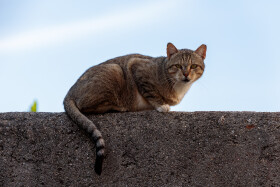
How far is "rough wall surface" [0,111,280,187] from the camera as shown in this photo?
382cm

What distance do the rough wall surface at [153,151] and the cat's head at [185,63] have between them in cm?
89

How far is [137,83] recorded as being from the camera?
5.02 m

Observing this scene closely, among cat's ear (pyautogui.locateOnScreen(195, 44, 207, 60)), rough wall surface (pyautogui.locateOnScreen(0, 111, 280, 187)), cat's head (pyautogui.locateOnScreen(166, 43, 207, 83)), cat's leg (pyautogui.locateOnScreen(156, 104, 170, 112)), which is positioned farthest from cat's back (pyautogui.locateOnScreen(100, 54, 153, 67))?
rough wall surface (pyautogui.locateOnScreen(0, 111, 280, 187))

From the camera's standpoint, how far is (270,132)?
389 cm

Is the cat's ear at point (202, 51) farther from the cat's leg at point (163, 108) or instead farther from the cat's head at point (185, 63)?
the cat's leg at point (163, 108)

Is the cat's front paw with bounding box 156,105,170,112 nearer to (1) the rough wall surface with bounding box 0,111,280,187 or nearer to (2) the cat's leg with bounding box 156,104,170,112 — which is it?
(2) the cat's leg with bounding box 156,104,170,112

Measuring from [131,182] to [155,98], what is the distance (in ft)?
4.61

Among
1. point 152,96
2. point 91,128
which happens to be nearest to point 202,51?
point 152,96

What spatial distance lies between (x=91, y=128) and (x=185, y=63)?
1.70m

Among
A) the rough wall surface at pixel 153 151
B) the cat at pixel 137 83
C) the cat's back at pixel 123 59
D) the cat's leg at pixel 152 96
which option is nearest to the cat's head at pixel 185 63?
the cat at pixel 137 83

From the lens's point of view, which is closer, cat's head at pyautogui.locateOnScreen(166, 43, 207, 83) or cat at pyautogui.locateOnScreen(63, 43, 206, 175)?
cat at pyautogui.locateOnScreen(63, 43, 206, 175)

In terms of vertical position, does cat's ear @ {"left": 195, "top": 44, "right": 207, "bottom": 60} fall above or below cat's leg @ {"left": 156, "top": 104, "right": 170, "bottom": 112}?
above

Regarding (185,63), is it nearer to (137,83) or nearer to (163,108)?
(137,83)

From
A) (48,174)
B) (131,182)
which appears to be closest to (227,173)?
(131,182)
